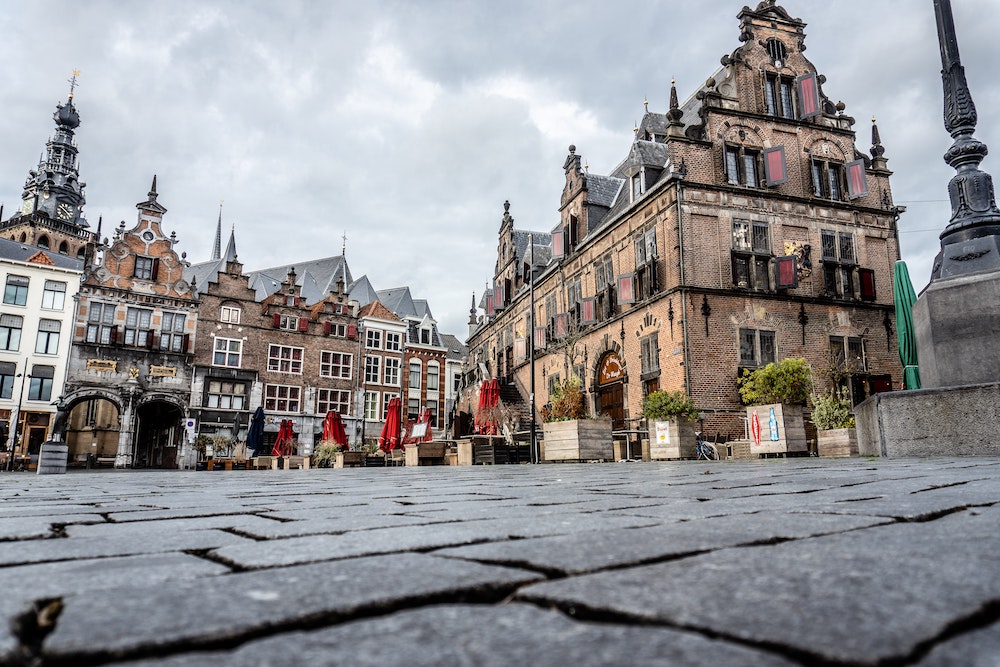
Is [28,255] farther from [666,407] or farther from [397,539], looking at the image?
[397,539]

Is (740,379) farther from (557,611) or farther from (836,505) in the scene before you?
(557,611)

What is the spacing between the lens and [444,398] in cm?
4609

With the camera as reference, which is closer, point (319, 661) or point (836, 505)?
point (319, 661)

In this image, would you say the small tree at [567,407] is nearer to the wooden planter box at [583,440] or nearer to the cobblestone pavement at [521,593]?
the wooden planter box at [583,440]

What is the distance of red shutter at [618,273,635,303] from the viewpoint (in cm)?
2152

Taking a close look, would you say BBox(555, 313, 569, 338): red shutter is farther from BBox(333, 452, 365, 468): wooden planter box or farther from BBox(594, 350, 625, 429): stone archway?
BBox(333, 452, 365, 468): wooden planter box

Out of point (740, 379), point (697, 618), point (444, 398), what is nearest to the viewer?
point (697, 618)

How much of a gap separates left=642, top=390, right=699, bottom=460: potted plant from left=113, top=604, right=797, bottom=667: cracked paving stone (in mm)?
13986

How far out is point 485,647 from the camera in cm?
76

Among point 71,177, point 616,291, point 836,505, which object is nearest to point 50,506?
Result: point 836,505

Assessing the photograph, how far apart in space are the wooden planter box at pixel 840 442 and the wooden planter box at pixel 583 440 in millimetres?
4366

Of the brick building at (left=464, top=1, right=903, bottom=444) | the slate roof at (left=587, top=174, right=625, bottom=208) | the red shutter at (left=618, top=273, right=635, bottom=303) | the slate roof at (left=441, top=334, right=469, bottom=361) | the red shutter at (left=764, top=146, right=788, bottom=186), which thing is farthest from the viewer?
the slate roof at (left=441, top=334, right=469, bottom=361)

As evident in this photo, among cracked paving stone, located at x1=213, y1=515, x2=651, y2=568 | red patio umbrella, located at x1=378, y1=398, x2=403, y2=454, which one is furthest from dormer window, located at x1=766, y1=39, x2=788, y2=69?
cracked paving stone, located at x1=213, y1=515, x2=651, y2=568

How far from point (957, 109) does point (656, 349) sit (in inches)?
495
